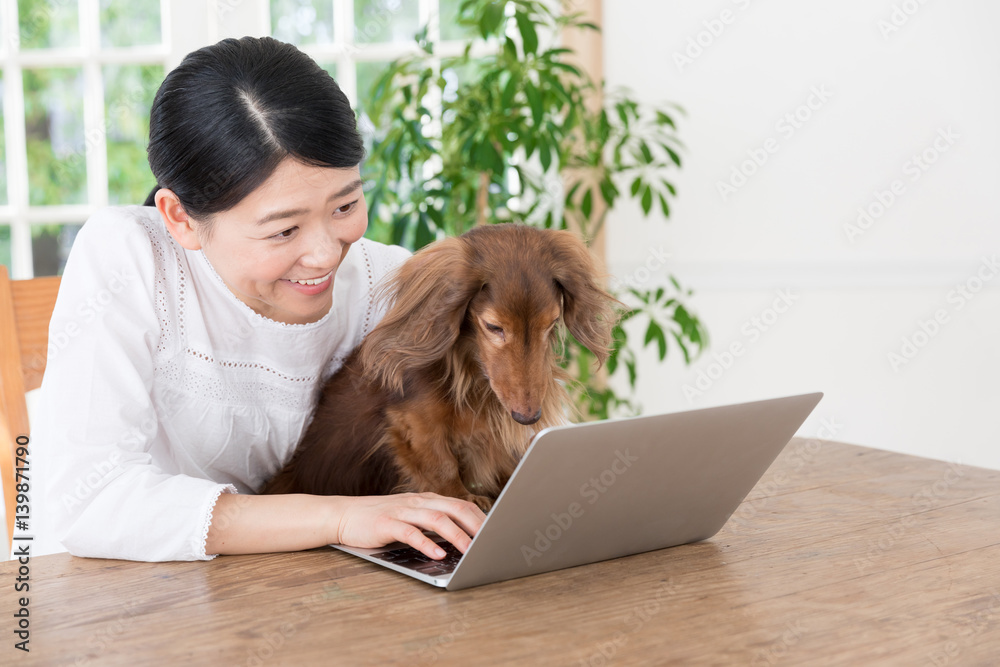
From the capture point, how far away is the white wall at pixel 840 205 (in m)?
2.99

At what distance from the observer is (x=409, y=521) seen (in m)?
1.03

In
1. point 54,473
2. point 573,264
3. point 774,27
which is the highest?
point 774,27

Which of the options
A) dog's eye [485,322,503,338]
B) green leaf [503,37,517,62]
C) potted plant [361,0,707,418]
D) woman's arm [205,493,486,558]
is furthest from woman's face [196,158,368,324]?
green leaf [503,37,517,62]

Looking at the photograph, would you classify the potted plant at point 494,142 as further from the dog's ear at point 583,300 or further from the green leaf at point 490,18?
the dog's ear at point 583,300

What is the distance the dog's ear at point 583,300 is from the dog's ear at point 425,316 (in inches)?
5.6

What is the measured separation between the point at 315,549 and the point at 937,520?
82 centimetres

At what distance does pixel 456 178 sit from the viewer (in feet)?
8.64

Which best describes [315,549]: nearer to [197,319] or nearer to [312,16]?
[197,319]

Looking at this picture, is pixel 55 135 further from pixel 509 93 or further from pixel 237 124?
pixel 237 124

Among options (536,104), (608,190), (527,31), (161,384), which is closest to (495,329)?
(161,384)

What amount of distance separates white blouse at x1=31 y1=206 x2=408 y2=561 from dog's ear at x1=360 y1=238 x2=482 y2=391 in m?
0.24

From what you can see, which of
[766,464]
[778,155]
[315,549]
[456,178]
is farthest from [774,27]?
[315,549]

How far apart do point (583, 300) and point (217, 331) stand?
61 cm

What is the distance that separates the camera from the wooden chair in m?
1.45
